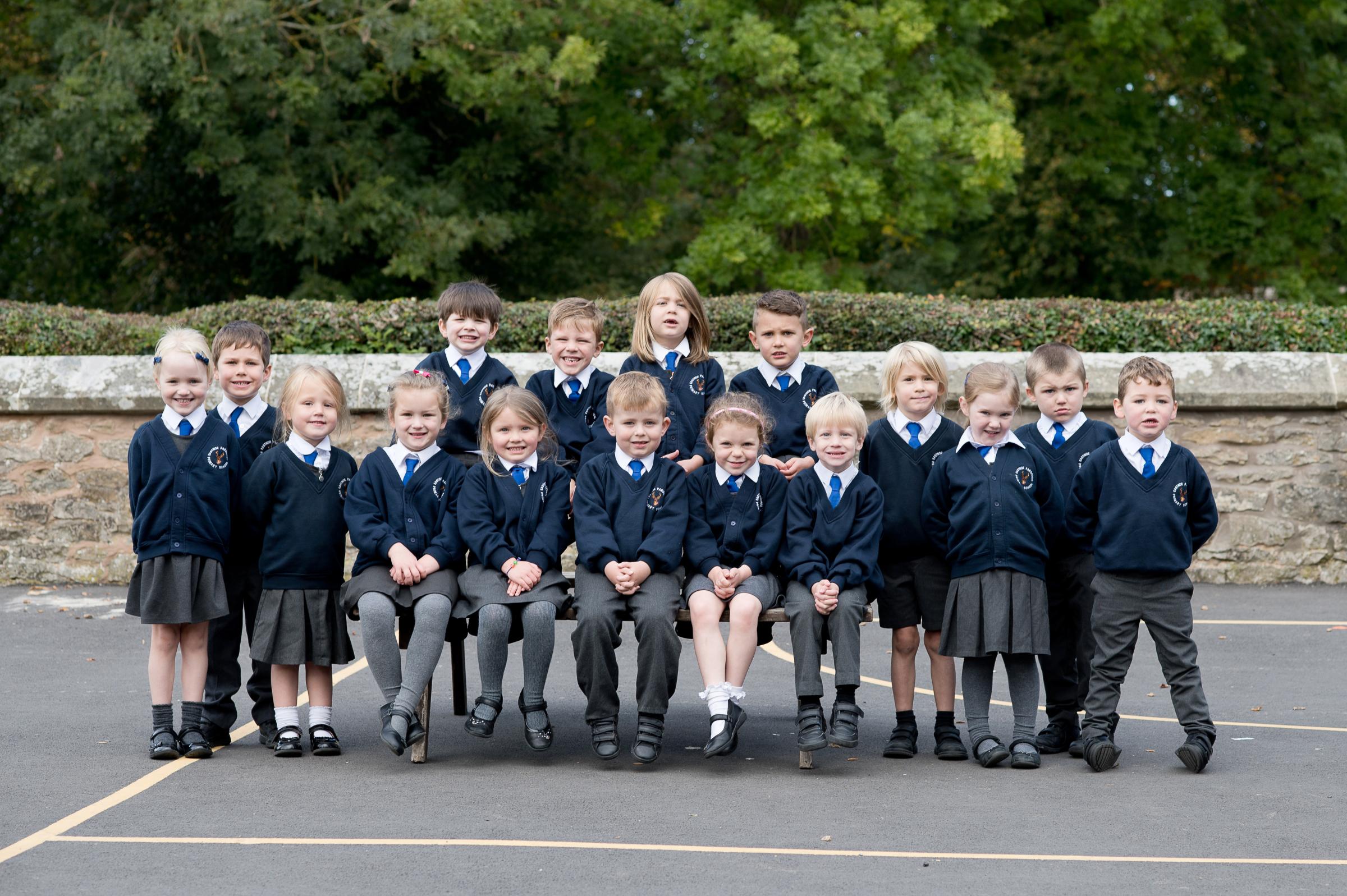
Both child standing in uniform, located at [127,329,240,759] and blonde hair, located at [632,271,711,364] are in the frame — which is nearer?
child standing in uniform, located at [127,329,240,759]

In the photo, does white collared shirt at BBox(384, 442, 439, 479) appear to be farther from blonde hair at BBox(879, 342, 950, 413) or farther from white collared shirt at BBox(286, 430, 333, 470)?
blonde hair at BBox(879, 342, 950, 413)

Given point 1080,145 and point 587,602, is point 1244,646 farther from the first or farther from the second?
point 1080,145

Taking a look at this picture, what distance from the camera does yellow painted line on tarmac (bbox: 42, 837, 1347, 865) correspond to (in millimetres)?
4168

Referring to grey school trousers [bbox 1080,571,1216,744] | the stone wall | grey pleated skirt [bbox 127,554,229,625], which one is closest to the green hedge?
the stone wall

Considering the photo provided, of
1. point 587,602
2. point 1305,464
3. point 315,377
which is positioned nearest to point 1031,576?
point 587,602

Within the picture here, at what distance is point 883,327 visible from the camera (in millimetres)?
10172

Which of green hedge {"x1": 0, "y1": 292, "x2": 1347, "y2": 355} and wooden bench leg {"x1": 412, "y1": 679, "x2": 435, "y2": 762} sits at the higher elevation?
green hedge {"x1": 0, "y1": 292, "x2": 1347, "y2": 355}

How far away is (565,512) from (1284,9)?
737 inches

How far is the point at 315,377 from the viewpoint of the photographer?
5609 mm

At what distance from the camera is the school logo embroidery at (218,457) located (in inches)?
219

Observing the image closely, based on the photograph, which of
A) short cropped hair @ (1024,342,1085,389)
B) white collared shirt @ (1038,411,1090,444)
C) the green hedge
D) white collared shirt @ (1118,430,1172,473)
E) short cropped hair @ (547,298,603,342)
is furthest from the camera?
the green hedge

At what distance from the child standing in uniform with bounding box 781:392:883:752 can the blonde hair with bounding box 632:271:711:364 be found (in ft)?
2.53

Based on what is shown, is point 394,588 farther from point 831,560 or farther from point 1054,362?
point 1054,362

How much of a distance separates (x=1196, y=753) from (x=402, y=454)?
3.20m
